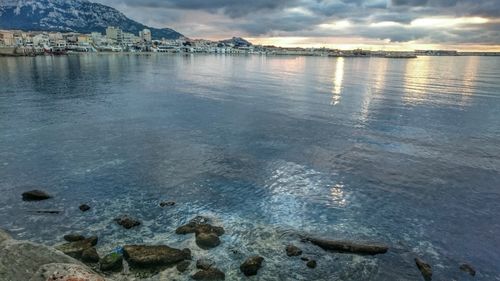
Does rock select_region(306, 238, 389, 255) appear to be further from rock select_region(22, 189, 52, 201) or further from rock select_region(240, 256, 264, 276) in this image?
rock select_region(22, 189, 52, 201)

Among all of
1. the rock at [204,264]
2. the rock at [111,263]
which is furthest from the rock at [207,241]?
the rock at [111,263]

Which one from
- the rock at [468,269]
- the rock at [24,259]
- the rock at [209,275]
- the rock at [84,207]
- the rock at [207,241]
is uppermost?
the rock at [24,259]

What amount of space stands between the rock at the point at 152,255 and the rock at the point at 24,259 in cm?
427

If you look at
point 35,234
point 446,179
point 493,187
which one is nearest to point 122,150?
point 35,234

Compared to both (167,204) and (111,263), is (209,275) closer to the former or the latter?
(111,263)

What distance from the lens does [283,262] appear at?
1595cm

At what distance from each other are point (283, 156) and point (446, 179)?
41.8ft

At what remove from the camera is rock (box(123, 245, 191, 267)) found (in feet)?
49.8

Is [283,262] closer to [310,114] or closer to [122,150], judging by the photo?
[122,150]

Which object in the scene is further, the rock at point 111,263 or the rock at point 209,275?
the rock at point 111,263

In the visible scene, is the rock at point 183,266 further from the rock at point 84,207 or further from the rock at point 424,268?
the rock at point 424,268

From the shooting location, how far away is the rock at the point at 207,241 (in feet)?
55.3

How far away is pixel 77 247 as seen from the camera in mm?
15875

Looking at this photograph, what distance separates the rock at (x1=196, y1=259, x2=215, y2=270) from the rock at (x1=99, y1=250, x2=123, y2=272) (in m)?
3.24
